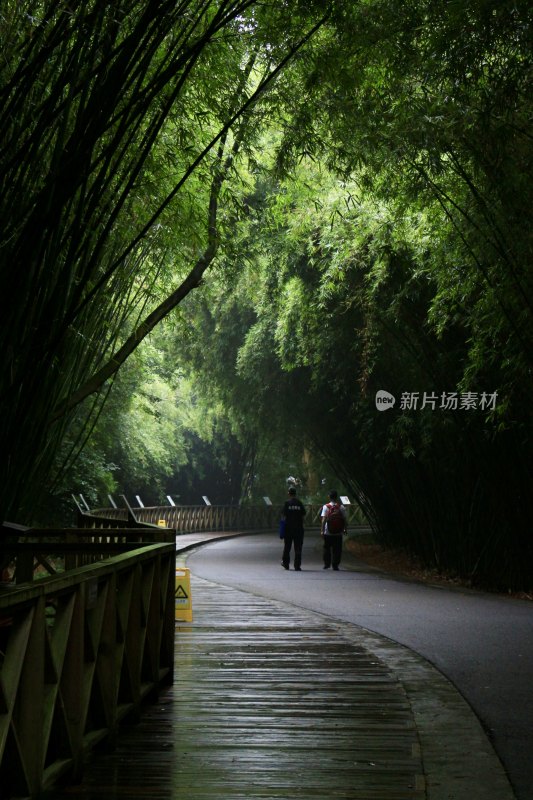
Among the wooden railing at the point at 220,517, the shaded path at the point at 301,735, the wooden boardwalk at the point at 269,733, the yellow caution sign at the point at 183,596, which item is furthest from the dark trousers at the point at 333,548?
the shaded path at the point at 301,735

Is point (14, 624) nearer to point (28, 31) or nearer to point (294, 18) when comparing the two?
point (28, 31)

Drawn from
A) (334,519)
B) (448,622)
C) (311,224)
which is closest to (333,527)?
(334,519)

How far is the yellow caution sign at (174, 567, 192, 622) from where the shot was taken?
8422 millimetres

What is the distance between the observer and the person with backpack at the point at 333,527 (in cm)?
1462

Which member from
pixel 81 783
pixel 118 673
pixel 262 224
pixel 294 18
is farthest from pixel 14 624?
pixel 262 224

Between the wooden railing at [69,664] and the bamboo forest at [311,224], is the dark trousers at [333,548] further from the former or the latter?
the wooden railing at [69,664]

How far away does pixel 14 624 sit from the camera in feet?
10.2

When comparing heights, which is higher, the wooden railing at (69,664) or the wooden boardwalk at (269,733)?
the wooden railing at (69,664)

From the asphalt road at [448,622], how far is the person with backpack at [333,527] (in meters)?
0.29

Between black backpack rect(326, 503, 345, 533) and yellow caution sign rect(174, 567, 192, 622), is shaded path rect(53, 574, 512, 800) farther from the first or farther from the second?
black backpack rect(326, 503, 345, 533)

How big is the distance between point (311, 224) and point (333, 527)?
4466 millimetres

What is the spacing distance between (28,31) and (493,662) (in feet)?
15.7

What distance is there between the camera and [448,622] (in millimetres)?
8852

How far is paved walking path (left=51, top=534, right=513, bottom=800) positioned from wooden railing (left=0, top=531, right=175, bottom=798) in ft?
0.57
